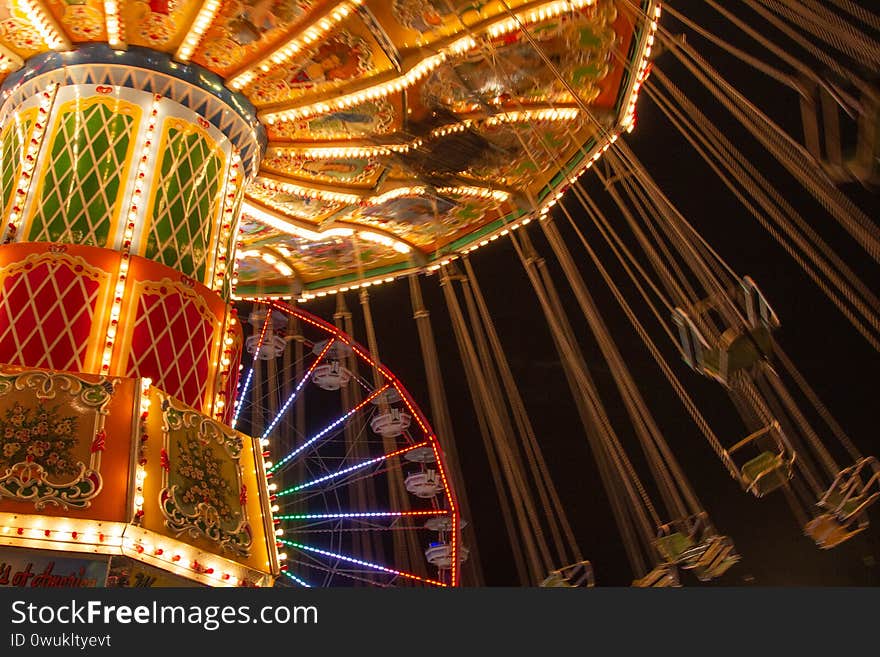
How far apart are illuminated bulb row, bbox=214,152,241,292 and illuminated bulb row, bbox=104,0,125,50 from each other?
54.6 inches

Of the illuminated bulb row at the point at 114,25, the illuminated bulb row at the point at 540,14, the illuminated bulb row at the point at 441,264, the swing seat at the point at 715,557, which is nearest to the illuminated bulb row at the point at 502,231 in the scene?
the illuminated bulb row at the point at 441,264

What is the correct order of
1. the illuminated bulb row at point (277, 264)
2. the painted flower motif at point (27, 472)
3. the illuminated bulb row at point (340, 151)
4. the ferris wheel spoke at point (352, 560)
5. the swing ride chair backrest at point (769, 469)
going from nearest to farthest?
1. the painted flower motif at point (27, 472)
2. the swing ride chair backrest at point (769, 469)
3. the illuminated bulb row at point (340, 151)
4. the illuminated bulb row at point (277, 264)
5. the ferris wheel spoke at point (352, 560)

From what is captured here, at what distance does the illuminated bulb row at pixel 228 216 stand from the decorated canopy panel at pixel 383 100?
25 centimetres

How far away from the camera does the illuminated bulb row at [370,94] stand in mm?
9305

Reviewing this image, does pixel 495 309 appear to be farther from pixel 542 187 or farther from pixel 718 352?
pixel 718 352

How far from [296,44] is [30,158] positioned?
2.55 meters

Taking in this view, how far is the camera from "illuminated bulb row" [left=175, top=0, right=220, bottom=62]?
8391 mm

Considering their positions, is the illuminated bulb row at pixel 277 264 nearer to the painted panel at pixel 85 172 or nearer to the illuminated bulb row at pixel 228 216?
the illuminated bulb row at pixel 228 216

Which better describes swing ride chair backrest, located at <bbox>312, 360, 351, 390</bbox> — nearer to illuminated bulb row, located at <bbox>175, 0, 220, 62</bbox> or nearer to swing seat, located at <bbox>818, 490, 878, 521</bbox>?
illuminated bulb row, located at <bbox>175, 0, 220, 62</bbox>

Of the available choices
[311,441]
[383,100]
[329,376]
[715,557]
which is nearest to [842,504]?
[715,557]

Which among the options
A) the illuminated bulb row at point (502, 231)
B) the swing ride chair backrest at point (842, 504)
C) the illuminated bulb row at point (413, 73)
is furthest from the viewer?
the illuminated bulb row at point (502, 231)

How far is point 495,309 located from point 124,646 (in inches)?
672

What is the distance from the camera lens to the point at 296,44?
8.84 meters

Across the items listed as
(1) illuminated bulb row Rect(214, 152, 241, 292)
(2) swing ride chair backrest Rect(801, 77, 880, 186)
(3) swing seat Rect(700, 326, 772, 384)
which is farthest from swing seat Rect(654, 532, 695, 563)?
(1) illuminated bulb row Rect(214, 152, 241, 292)
